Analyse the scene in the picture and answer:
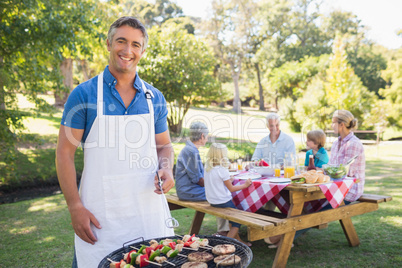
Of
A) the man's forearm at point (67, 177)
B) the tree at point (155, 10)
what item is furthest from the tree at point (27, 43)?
the tree at point (155, 10)

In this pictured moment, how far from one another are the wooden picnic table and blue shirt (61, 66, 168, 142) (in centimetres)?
205

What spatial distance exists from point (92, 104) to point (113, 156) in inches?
12.0

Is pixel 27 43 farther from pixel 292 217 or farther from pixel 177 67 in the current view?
pixel 177 67

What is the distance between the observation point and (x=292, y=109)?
19.8 meters

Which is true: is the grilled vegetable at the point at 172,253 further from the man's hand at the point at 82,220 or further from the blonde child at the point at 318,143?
the blonde child at the point at 318,143

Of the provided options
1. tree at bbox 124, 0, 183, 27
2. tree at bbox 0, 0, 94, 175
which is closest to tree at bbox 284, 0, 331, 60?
tree at bbox 124, 0, 183, 27

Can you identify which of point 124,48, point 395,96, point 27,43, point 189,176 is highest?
point 395,96

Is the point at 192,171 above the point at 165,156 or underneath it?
underneath

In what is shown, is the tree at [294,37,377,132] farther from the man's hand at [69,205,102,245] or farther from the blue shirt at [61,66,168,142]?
the man's hand at [69,205,102,245]

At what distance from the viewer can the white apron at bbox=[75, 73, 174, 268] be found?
178 cm

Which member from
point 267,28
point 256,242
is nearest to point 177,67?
point 256,242

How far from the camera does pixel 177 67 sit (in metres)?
13.0

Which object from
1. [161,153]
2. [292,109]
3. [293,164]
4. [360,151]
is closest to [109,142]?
[161,153]

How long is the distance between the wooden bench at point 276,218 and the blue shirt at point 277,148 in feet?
4.67
